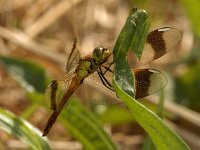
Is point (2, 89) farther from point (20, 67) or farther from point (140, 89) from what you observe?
point (140, 89)

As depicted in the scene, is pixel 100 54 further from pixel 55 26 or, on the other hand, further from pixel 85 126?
pixel 55 26

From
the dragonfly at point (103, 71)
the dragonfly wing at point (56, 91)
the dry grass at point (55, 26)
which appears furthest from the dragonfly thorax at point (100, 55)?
the dry grass at point (55, 26)

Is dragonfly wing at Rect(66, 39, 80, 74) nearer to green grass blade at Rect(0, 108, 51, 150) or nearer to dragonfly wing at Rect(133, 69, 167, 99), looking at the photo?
dragonfly wing at Rect(133, 69, 167, 99)

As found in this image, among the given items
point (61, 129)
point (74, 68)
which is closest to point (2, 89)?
point (61, 129)

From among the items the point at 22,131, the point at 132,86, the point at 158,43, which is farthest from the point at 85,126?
the point at 132,86

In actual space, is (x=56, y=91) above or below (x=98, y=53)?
below

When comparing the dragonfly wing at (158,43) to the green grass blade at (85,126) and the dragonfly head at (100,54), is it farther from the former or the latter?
the green grass blade at (85,126)
